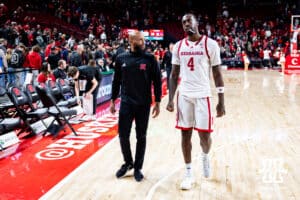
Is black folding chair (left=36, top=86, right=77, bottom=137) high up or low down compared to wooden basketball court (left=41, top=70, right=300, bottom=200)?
up

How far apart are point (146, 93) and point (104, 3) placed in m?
25.9

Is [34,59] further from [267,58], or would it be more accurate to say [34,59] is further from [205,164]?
[267,58]

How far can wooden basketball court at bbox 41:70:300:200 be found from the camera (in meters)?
4.10

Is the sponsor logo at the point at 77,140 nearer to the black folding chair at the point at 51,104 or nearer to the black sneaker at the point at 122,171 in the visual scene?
the black folding chair at the point at 51,104

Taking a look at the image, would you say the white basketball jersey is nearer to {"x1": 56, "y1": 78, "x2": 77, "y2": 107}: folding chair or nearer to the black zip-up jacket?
the black zip-up jacket

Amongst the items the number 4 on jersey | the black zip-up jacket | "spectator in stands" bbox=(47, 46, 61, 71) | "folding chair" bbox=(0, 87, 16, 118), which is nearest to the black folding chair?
"folding chair" bbox=(0, 87, 16, 118)

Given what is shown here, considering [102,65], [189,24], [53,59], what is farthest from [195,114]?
[53,59]

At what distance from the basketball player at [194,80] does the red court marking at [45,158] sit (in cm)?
164

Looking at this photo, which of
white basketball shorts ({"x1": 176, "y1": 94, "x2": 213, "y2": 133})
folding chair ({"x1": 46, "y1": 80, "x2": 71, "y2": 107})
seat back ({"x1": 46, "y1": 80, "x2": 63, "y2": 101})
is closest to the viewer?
white basketball shorts ({"x1": 176, "y1": 94, "x2": 213, "y2": 133})

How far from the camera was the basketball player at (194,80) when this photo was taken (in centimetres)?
396

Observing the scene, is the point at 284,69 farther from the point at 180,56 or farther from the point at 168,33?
the point at 180,56

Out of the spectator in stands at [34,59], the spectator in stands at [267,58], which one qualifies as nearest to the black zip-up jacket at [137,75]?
the spectator in stands at [34,59]

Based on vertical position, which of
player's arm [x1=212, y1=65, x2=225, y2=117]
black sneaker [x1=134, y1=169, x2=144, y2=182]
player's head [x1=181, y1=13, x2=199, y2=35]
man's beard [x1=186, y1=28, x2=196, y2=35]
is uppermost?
player's head [x1=181, y1=13, x2=199, y2=35]

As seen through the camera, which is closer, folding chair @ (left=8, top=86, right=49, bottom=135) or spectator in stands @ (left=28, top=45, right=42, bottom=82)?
folding chair @ (left=8, top=86, right=49, bottom=135)
